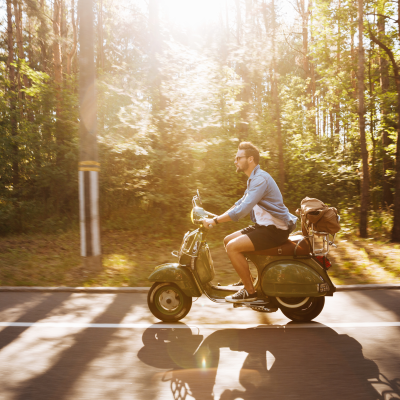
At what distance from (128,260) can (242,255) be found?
16.9ft

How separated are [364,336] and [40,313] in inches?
156

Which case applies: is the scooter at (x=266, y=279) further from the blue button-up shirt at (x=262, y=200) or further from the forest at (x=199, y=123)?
the forest at (x=199, y=123)

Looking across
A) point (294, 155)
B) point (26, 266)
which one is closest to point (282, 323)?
point (26, 266)

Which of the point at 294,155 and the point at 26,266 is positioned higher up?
the point at 294,155

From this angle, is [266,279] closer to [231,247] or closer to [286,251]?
[286,251]

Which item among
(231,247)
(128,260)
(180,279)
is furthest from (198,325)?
(128,260)

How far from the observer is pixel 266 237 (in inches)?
195

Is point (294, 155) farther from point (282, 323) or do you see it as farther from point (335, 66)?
point (282, 323)

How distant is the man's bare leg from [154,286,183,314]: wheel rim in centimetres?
81

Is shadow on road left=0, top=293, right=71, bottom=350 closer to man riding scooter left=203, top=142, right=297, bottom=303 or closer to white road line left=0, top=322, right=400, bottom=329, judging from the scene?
white road line left=0, top=322, right=400, bottom=329

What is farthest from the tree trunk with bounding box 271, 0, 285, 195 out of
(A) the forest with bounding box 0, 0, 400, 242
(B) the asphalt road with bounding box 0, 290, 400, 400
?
(B) the asphalt road with bounding box 0, 290, 400, 400

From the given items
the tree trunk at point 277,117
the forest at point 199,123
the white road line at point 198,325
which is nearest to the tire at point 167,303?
the white road line at point 198,325

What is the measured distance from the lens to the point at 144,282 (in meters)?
7.81

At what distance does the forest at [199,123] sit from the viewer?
11562 mm
